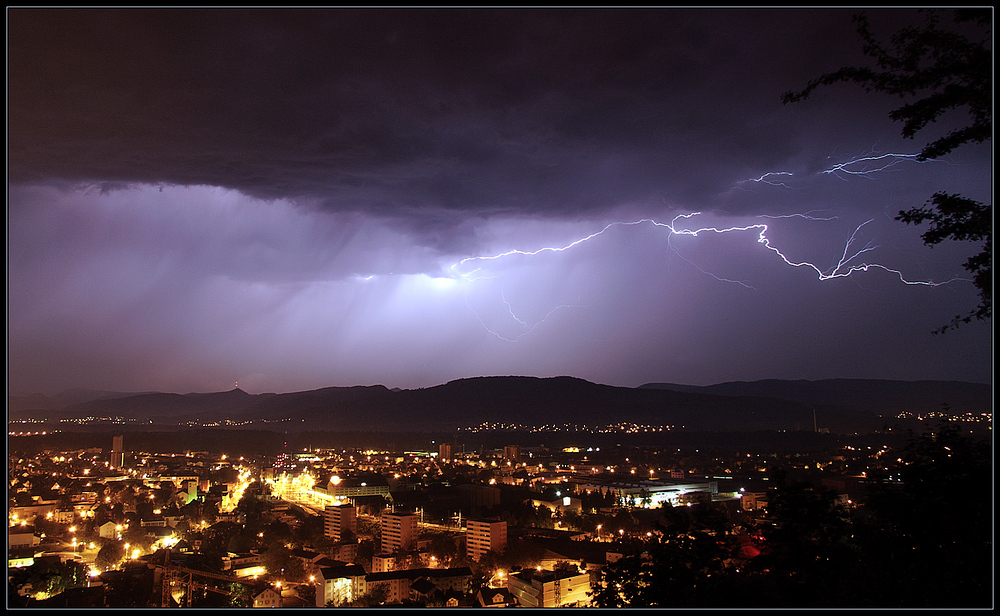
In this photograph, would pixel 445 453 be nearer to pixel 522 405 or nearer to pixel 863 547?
pixel 522 405

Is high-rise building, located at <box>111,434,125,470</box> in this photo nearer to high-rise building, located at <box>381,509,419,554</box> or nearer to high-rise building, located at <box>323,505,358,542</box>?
high-rise building, located at <box>323,505,358,542</box>

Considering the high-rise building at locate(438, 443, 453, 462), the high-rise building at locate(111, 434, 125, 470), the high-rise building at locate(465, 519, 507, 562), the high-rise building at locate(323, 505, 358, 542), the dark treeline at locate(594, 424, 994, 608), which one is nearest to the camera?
the dark treeline at locate(594, 424, 994, 608)

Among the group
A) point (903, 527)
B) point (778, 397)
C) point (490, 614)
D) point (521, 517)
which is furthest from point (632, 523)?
point (778, 397)

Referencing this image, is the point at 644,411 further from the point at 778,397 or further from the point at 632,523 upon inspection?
the point at 632,523

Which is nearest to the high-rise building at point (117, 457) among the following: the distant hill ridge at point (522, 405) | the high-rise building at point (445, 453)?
the distant hill ridge at point (522, 405)

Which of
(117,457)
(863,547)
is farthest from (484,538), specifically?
(117,457)

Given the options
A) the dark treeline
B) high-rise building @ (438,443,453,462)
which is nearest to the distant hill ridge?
high-rise building @ (438,443,453,462)
